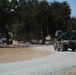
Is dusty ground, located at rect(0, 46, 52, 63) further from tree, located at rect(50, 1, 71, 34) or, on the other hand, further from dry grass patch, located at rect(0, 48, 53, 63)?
tree, located at rect(50, 1, 71, 34)

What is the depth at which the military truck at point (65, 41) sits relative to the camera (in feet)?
139

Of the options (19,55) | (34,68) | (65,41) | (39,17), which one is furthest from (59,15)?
(34,68)

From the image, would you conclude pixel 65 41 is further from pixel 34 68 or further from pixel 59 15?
pixel 59 15

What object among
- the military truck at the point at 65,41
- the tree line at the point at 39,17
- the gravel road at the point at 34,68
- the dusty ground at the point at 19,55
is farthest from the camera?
the tree line at the point at 39,17

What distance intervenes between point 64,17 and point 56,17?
2720mm

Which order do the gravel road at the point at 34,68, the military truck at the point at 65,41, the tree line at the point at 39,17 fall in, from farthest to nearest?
the tree line at the point at 39,17, the military truck at the point at 65,41, the gravel road at the point at 34,68

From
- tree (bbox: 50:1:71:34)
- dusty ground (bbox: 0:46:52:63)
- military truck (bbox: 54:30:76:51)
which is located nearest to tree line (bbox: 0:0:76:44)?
tree (bbox: 50:1:71:34)

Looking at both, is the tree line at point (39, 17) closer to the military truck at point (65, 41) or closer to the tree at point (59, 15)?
the tree at point (59, 15)

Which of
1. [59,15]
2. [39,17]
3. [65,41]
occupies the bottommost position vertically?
[65,41]

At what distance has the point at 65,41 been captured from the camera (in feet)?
139

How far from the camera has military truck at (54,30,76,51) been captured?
42.4 meters

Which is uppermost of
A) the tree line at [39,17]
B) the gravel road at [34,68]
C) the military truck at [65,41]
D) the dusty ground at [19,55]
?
the tree line at [39,17]

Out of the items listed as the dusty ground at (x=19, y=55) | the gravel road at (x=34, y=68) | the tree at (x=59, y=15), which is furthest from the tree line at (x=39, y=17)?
the gravel road at (x=34, y=68)

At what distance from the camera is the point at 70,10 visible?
84.7 metres
